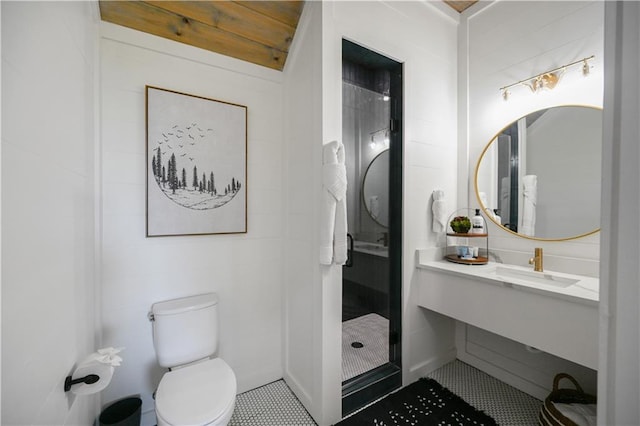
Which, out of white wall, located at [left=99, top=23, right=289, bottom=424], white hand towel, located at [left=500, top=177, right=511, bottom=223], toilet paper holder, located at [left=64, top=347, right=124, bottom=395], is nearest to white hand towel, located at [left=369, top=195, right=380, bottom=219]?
white wall, located at [left=99, top=23, right=289, bottom=424]

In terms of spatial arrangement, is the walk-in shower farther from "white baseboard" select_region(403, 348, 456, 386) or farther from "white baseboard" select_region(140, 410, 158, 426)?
"white baseboard" select_region(140, 410, 158, 426)

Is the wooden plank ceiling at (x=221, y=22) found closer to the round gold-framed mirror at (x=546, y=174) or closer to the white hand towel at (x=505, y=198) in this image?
the round gold-framed mirror at (x=546, y=174)

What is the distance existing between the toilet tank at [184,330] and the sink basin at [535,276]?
1.85 metres

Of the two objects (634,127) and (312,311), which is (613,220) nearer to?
(634,127)

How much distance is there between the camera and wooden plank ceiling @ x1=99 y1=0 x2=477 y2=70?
1484mm

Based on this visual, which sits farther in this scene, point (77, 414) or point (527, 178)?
point (527, 178)

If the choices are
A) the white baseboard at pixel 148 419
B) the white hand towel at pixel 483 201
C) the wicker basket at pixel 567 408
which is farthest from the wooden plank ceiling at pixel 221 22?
the wicker basket at pixel 567 408

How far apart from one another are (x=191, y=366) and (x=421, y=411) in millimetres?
1483

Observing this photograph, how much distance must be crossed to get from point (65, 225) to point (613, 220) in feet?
5.20

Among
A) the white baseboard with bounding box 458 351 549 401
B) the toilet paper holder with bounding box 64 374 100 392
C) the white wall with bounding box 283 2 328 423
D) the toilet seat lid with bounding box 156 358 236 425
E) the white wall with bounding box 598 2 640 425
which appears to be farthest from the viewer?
the white baseboard with bounding box 458 351 549 401

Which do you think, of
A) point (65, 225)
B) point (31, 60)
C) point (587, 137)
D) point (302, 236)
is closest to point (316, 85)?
point (302, 236)

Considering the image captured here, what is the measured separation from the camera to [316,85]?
158 cm

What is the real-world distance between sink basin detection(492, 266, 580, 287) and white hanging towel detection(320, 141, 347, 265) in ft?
3.43

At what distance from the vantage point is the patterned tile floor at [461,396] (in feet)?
5.41
